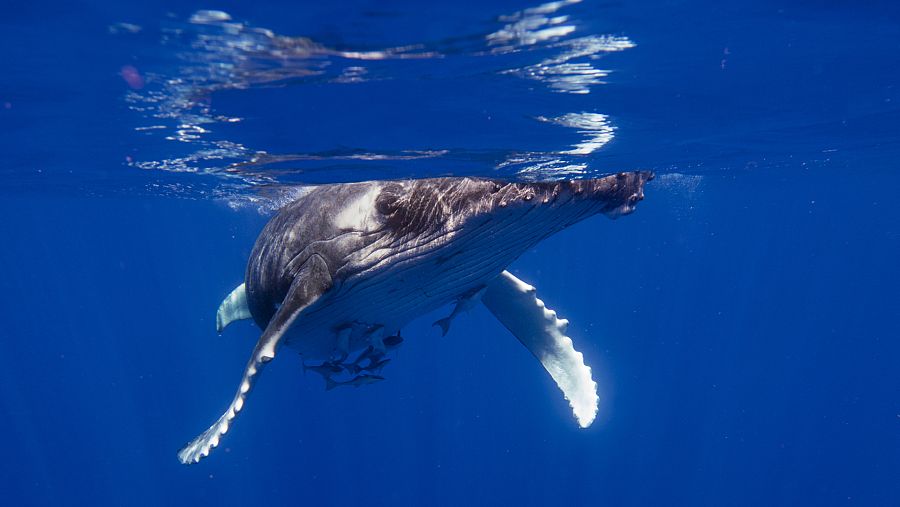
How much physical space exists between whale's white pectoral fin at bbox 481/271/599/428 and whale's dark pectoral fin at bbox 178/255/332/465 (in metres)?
3.44

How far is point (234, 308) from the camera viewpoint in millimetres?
9914

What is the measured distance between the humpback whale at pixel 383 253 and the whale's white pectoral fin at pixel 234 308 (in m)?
1.40

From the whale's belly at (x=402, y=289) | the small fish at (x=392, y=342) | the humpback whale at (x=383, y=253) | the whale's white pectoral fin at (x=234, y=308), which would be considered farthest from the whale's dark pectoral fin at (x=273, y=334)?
the whale's white pectoral fin at (x=234, y=308)

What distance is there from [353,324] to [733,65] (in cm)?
619

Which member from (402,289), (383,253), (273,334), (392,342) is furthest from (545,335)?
(273,334)

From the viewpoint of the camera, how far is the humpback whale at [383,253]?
602 centimetres

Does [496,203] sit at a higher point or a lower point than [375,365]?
higher

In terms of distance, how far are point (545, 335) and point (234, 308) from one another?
491 cm

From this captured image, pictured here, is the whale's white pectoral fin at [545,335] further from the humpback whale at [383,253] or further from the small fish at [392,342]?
the small fish at [392,342]

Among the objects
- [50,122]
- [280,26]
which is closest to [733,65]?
[280,26]

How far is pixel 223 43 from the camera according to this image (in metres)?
6.72

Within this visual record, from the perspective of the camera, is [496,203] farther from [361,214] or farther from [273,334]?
[273,334]

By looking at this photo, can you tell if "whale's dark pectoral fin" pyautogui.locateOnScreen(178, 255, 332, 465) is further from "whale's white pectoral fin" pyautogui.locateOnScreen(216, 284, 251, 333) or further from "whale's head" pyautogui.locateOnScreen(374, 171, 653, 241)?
"whale's white pectoral fin" pyautogui.locateOnScreen(216, 284, 251, 333)

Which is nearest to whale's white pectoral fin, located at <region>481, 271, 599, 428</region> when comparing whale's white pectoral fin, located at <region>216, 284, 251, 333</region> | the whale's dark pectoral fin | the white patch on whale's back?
the white patch on whale's back
